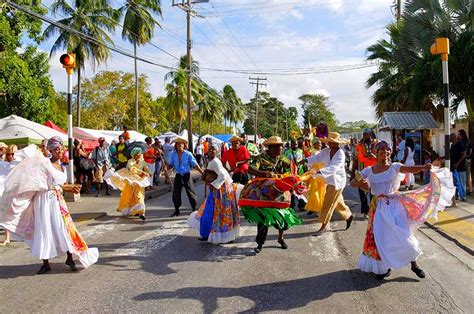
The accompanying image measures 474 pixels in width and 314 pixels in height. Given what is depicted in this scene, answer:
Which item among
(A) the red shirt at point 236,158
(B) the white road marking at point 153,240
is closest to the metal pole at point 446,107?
(A) the red shirt at point 236,158

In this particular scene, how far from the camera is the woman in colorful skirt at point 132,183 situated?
10.6 metres

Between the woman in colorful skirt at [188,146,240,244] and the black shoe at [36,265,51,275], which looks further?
the woman in colorful skirt at [188,146,240,244]

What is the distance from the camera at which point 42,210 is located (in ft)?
20.5

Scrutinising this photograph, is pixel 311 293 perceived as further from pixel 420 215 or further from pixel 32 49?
pixel 32 49

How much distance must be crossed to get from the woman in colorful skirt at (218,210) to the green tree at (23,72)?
65.4ft

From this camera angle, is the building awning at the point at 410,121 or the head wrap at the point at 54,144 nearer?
the head wrap at the point at 54,144

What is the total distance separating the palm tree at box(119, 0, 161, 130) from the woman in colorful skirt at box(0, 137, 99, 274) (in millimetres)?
31068

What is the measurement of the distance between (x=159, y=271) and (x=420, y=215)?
356 centimetres

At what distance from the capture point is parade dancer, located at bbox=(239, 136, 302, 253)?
23.7 ft

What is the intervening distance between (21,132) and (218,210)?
36.1ft

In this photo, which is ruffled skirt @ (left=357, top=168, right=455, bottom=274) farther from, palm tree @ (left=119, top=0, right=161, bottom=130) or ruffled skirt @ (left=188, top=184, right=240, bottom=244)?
palm tree @ (left=119, top=0, right=161, bottom=130)

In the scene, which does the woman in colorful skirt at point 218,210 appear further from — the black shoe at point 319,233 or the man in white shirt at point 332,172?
the man in white shirt at point 332,172

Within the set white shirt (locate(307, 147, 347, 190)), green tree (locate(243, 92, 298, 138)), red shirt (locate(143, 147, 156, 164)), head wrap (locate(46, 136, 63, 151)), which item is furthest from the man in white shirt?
green tree (locate(243, 92, 298, 138))

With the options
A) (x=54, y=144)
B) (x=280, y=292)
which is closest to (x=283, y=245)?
(x=280, y=292)
